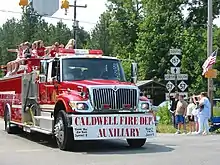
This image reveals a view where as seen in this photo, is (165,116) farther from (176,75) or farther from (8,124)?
(8,124)

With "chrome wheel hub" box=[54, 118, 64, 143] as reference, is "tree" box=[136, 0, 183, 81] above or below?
above

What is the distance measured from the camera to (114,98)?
14.7m

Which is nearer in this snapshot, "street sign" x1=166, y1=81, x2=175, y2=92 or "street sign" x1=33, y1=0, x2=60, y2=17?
"street sign" x1=33, y1=0, x2=60, y2=17

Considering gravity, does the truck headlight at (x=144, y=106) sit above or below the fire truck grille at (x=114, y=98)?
below

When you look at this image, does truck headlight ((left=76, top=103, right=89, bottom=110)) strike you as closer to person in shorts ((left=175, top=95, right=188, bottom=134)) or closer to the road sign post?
person in shorts ((left=175, top=95, right=188, bottom=134))

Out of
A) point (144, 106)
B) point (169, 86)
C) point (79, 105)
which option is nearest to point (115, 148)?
point (144, 106)

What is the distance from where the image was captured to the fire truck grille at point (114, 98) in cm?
1452

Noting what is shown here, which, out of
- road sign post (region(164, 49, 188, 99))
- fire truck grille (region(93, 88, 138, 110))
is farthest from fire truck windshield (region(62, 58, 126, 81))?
road sign post (region(164, 49, 188, 99))

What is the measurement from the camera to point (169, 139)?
1905cm

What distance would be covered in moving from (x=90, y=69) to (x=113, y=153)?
108 inches

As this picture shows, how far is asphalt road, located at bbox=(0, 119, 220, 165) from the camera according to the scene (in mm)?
12562

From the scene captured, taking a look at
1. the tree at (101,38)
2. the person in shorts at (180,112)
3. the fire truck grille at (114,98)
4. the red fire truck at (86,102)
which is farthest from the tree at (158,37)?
the fire truck grille at (114,98)

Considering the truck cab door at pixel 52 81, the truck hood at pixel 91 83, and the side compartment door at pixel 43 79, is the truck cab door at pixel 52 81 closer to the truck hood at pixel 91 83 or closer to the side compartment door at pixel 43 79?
the side compartment door at pixel 43 79

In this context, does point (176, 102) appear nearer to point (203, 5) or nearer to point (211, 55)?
point (211, 55)
